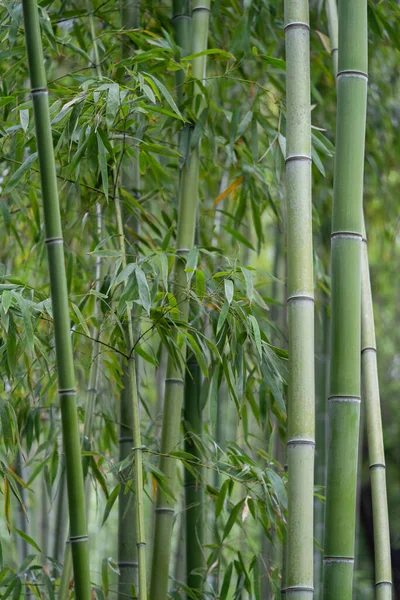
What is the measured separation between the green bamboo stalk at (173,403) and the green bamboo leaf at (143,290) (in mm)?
127

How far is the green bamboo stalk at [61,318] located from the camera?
1.14m

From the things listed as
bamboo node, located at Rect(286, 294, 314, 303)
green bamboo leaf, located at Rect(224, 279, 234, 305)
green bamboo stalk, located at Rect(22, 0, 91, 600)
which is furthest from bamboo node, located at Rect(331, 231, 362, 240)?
green bamboo stalk, located at Rect(22, 0, 91, 600)

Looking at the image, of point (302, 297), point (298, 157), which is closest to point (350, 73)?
point (298, 157)

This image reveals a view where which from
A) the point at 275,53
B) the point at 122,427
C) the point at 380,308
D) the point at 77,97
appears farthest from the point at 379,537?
the point at 380,308

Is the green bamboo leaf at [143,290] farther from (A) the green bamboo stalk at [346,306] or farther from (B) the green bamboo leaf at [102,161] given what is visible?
(A) the green bamboo stalk at [346,306]

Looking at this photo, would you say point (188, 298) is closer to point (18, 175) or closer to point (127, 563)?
point (18, 175)

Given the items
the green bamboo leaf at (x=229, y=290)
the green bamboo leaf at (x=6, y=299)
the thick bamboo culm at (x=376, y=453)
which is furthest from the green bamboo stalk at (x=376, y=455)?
the green bamboo leaf at (x=6, y=299)

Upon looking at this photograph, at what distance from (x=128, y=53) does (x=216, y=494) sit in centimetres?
115

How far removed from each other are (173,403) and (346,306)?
515 mm

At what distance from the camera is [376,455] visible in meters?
1.49

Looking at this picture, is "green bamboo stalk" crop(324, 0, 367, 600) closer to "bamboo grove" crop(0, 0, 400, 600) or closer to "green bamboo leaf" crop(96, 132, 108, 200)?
"bamboo grove" crop(0, 0, 400, 600)

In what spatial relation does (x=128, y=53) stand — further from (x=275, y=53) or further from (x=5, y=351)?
(x=5, y=351)

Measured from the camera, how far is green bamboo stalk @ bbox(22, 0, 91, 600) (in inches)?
45.1

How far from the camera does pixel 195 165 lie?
1.80 meters
